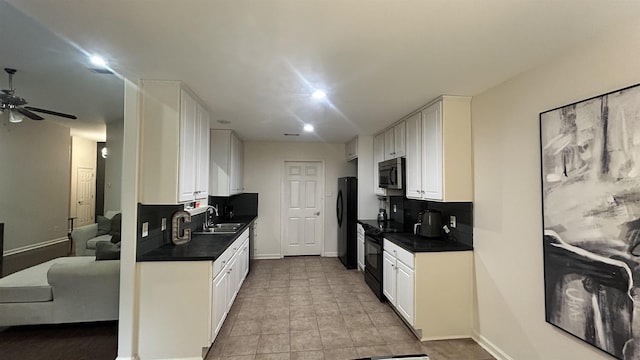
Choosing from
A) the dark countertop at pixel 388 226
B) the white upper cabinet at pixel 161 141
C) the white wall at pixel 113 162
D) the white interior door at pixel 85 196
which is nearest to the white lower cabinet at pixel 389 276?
the dark countertop at pixel 388 226

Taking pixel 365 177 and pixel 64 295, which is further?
pixel 365 177

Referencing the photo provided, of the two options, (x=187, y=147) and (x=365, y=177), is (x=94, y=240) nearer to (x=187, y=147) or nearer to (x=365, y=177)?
(x=187, y=147)

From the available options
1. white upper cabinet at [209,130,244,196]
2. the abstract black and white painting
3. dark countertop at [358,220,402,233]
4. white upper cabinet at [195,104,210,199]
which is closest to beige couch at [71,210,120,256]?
white upper cabinet at [209,130,244,196]

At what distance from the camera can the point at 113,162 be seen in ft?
18.6

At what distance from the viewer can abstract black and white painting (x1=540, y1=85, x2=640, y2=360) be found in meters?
1.46

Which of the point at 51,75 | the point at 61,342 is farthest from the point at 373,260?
the point at 51,75

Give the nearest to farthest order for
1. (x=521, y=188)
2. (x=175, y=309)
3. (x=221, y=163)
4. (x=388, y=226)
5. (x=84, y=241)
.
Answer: (x=521, y=188) → (x=175, y=309) → (x=388, y=226) → (x=221, y=163) → (x=84, y=241)

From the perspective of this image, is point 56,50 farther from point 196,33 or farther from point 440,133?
point 440,133

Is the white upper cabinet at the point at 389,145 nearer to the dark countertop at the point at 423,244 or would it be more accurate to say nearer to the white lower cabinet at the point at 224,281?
the dark countertop at the point at 423,244

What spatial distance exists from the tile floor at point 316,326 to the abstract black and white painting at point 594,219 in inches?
43.0

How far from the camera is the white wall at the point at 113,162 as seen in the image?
Answer: 5398 millimetres

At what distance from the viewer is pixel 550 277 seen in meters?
1.93

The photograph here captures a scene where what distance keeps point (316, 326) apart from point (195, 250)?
153 centimetres

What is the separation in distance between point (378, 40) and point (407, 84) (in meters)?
0.86
